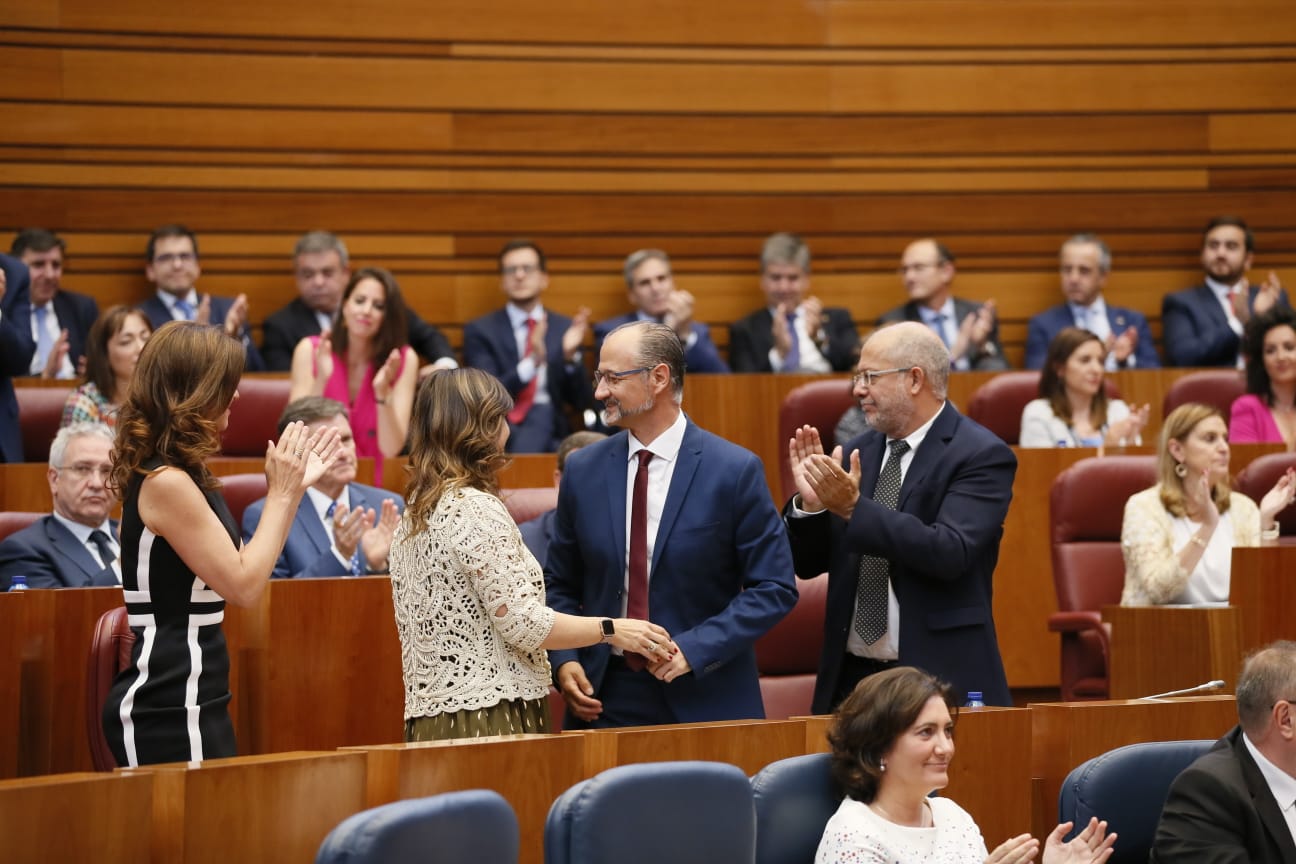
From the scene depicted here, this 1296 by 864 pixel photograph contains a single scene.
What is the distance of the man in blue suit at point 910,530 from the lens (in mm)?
2584

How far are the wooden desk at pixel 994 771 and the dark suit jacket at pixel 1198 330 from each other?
3297mm

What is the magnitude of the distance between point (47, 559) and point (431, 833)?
5.30ft

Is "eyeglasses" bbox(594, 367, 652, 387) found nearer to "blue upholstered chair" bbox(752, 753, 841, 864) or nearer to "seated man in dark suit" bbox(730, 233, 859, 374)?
"blue upholstered chair" bbox(752, 753, 841, 864)

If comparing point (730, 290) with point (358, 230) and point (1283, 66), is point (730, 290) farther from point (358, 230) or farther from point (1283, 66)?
point (1283, 66)

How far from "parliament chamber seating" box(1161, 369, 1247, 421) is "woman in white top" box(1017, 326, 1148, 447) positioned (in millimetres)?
407

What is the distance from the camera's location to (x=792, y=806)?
6.83 feet

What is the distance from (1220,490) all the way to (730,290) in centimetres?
223

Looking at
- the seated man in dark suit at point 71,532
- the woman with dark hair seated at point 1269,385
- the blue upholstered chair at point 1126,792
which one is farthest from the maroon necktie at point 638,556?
the woman with dark hair seated at point 1269,385

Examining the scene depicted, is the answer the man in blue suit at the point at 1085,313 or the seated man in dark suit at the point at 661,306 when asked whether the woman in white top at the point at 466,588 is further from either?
the man in blue suit at the point at 1085,313

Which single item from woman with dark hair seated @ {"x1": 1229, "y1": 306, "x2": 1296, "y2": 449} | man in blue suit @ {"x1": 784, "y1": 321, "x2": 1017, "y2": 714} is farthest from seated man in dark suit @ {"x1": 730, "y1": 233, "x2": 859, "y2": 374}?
man in blue suit @ {"x1": 784, "y1": 321, "x2": 1017, "y2": 714}

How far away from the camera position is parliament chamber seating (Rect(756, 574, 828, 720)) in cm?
310

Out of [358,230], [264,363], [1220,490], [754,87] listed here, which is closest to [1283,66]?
[754,87]

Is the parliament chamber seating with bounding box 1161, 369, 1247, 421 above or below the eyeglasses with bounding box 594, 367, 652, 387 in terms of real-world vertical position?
above

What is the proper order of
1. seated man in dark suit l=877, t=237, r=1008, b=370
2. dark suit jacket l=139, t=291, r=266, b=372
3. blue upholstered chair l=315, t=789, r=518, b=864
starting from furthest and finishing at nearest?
seated man in dark suit l=877, t=237, r=1008, b=370, dark suit jacket l=139, t=291, r=266, b=372, blue upholstered chair l=315, t=789, r=518, b=864
